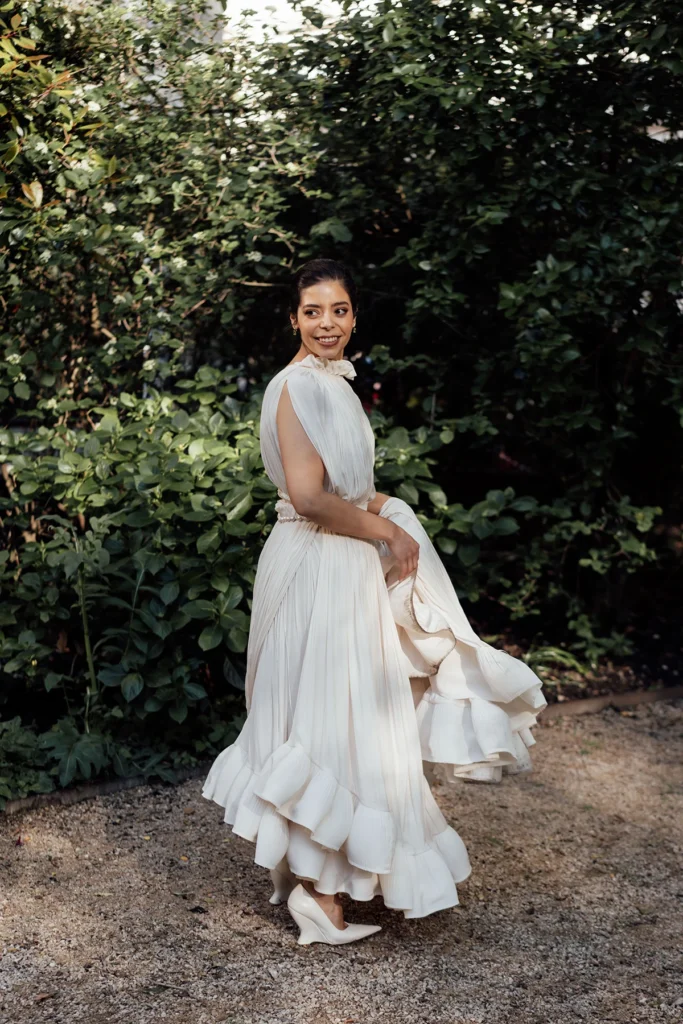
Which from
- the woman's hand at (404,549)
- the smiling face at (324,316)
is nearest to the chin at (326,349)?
the smiling face at (324,316)

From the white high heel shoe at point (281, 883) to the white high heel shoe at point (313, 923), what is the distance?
0.20 m

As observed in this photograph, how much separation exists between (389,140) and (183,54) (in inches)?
39.7

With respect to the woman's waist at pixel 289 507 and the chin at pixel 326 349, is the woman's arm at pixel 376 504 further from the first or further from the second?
the chin at pixel 326 349

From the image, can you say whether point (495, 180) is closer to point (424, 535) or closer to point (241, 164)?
point (241, 164)

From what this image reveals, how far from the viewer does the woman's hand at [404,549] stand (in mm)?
2893

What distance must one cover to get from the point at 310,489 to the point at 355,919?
1.28m

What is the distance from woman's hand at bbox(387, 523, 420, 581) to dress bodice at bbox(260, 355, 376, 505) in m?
0.16

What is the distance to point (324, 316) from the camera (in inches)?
114

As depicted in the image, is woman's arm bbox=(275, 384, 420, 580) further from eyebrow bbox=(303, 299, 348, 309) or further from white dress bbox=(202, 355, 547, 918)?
eyebrow bbox=(303, 299, 348, 309)

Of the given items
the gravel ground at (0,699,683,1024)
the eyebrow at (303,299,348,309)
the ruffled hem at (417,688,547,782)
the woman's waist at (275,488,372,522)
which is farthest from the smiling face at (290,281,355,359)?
the gravel ground at (0,699,683,1024)

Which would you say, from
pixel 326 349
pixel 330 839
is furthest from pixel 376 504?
pixel 330 839

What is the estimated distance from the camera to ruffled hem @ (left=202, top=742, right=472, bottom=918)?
2.75 metres

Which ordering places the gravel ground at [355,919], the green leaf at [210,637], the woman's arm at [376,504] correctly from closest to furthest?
the gravel ground at [355,919]
the woman's arm at [376,504]
the green leaf at [210,637]

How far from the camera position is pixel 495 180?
5016 millimetres
